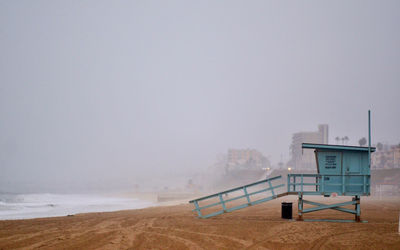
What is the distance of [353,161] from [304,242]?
22.2ft

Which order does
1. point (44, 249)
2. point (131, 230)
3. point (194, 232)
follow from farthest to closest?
point (131, 230)
point (194, 232)
point (44, 249)

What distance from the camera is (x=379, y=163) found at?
171 m

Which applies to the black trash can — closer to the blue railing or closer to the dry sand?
the blue railing

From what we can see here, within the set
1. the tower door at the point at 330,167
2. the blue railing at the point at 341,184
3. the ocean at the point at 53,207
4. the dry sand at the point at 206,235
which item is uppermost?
the tower door at the point at 330,167

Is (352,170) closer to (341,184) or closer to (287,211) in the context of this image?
(341,184)

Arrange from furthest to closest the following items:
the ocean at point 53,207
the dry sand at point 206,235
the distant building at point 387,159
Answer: the distant building at point 387,159 < the ocean at point 53,207 < the dry sand at point 206,235

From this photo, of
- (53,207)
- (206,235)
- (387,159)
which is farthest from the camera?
(387,159)

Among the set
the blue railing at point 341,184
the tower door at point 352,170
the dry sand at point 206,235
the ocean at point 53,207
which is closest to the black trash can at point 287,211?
the blue railing at point 341,184

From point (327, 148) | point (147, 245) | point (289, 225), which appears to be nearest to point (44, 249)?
point (147, 245)

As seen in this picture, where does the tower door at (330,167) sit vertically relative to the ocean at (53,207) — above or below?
above

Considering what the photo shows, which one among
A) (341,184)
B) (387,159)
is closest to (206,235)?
(341,184)

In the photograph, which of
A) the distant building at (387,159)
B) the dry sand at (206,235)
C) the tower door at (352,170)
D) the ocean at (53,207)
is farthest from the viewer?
the distant building at (387,159)

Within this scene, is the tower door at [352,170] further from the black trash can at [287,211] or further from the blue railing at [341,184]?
the black trash can at [287,211]

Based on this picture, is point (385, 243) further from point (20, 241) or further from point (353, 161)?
point (20, 241)
